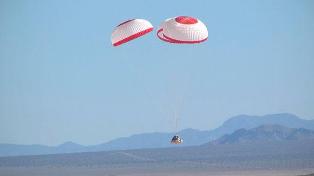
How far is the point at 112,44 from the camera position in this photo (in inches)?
1505

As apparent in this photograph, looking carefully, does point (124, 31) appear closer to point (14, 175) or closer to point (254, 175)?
point (254, 175)

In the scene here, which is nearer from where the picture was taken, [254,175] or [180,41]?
[180,41]

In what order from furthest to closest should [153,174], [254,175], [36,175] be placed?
[36,175]
[153,174]
[254,175]

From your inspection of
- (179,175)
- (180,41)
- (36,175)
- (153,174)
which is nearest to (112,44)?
(180,41)

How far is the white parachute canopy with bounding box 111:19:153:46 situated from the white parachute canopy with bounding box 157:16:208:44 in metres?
1.03

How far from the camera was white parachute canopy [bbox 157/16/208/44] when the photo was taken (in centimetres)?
3666

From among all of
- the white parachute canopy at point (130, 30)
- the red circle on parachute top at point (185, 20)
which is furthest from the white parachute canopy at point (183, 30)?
the white parachute canopy at point (130, 30)

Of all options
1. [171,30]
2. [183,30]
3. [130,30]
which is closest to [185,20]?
[183,30]

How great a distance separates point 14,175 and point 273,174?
4562 cm

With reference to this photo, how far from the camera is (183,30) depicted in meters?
36.7

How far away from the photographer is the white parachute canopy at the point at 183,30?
3666 cm

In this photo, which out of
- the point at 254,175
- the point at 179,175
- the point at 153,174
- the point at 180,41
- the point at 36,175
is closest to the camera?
the point at 180,41

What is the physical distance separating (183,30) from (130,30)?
2.91 meters

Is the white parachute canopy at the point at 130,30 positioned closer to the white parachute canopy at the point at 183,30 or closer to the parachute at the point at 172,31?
the parachute at the point at 172,31
